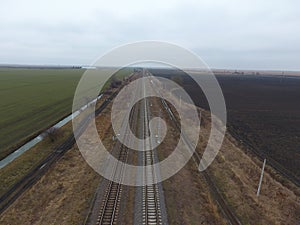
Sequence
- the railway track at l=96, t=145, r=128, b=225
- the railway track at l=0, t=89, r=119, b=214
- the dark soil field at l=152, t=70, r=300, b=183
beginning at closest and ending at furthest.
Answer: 1. the railway track at l=96, t=145, r=128, b=225
2. the railway track at l=0, t=89, r=119, b=214
3. the dark soil field at l=152, t=70, r=300, b=183

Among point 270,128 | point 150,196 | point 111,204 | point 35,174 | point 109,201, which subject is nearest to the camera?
point 111,204

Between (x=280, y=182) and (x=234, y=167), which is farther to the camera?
(x=234, y=167)

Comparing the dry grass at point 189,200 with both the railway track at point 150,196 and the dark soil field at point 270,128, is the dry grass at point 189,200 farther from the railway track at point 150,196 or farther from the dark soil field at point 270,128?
the dark soil field at point 270,128

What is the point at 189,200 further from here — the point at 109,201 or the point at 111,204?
the point at 109,201

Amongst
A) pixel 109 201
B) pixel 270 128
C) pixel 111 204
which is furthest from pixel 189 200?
pixel 270 128

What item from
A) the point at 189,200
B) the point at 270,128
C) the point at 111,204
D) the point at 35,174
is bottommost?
the point at 270,128

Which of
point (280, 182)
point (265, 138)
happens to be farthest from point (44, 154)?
point (265, 138)

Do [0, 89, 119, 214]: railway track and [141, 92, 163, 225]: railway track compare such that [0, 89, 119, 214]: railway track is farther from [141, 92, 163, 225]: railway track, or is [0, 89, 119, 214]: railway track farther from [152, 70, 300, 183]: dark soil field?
[152, 70, 300, 183]: dark soil field

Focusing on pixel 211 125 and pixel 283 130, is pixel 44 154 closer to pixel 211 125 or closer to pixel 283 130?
pixel 211 125


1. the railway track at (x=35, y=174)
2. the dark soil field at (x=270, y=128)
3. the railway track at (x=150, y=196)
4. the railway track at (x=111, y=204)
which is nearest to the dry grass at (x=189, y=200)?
the railway track at (x=150, y=196)

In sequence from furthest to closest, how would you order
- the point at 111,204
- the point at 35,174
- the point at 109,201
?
the point at 35,174 → the point at 109,201 → the point at 111,204

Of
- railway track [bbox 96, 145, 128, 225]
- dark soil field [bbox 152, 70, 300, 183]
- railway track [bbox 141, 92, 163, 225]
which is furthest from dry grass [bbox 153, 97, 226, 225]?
dark soil field [bbox 152, 70, 300, 183]
